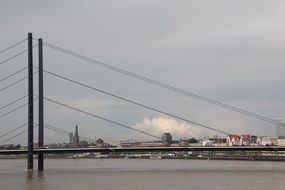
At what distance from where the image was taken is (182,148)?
39.1 metres

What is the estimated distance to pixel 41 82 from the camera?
122 ft

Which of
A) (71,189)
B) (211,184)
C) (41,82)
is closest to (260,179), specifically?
(211,184)

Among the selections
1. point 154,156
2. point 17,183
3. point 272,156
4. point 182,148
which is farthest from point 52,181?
point 154,156

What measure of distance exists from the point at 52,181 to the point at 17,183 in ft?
5.79

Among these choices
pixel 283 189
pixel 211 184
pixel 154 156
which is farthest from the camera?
pixel 154 156

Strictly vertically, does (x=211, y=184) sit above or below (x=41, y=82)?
below

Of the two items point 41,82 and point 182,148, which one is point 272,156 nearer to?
point 182,148

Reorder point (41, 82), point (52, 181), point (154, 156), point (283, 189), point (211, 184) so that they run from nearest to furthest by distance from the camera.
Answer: point (283, 189), point (211, 184), point (52, 181), point (41, 82), point (154, 156)

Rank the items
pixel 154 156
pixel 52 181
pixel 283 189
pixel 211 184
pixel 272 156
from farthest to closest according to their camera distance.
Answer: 1. pixel 154 156
2. pixel 272 156
3. pixel 52 181
4. pixel 211 184
5. pixel 283 189

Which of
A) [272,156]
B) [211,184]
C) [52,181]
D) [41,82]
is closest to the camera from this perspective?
[211,184]

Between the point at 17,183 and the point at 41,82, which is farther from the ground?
the point at 41,82

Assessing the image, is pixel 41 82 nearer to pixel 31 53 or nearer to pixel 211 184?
pixel 31 53

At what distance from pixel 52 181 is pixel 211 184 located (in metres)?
7.69

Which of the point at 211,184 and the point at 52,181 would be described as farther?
the point at 52,181
